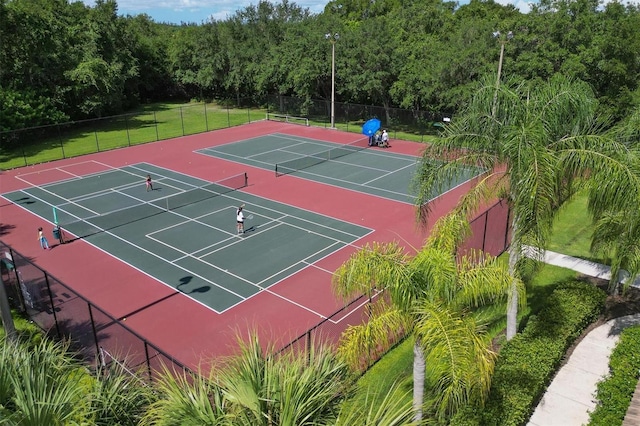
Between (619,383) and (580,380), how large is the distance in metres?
0.95

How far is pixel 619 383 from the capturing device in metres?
11.1

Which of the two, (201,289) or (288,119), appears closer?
(201,289)

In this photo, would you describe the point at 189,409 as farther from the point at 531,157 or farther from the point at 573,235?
the point at 573,235

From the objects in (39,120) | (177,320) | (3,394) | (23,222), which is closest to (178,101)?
(39,120)

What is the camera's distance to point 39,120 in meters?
41.3

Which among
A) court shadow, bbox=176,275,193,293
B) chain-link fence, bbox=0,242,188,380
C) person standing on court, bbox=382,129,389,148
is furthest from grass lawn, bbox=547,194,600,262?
person standing on court, bbox=382,129,389,148

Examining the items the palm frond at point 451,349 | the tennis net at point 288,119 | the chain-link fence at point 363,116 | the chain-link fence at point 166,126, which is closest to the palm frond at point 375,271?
the palm frond at point 451,349

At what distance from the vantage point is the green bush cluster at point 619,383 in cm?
1023

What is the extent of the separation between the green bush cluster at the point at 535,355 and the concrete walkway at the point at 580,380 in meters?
0.23

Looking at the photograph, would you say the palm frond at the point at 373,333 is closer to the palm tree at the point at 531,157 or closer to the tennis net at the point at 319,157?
the palm tree at the point at 531,157

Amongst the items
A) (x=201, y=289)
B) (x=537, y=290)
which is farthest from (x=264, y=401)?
(x=537, y=290)

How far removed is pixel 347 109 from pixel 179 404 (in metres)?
44.7

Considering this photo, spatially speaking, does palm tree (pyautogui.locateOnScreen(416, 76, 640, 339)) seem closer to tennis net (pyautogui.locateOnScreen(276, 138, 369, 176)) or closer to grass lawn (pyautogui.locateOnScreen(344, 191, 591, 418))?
grass lawn (pyautogui.locateOnScreen(344, 191, 591, 418))

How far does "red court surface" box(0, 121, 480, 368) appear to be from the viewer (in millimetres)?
14867
